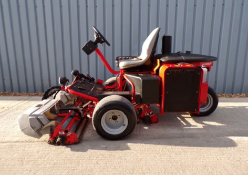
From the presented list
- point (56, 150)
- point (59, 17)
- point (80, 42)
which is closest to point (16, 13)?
point (59, 17)

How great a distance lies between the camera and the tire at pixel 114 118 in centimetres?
241

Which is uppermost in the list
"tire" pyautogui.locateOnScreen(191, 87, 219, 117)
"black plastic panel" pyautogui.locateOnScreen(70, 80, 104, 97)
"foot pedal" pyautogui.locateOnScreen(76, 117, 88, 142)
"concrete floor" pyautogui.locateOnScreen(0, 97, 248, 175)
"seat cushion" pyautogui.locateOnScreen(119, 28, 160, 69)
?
"seat cushion" pyautogui.locateOnScreen(119, 28, 160, 69)

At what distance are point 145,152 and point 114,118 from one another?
2.04 ft

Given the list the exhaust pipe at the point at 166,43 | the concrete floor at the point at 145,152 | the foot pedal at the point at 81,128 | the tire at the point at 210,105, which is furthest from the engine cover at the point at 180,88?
the foot pedal at the point at 81,128

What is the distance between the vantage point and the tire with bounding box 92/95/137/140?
241cm

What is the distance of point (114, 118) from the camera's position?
2553 mm

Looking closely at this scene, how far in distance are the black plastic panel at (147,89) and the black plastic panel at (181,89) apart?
0.44 feet

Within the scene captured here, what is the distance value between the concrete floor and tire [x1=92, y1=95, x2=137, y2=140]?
0.40 ft

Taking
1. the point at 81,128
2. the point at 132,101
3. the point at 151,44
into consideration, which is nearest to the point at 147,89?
the point at 132,101

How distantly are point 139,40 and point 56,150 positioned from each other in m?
3.25

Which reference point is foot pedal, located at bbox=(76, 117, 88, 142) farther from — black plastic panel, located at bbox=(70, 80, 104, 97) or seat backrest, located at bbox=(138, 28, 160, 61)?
seat backrest, located at bbox=(138, 28, 160, 61)

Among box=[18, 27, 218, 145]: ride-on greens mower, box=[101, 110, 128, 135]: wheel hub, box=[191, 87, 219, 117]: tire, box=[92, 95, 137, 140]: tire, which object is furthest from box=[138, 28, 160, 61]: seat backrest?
box=[191, 87, 219, 117]: tire

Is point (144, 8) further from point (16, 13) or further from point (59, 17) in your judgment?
point (16, 13)

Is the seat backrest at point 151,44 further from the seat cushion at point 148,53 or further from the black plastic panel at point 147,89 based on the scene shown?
the black plastic panel at point 147,89
